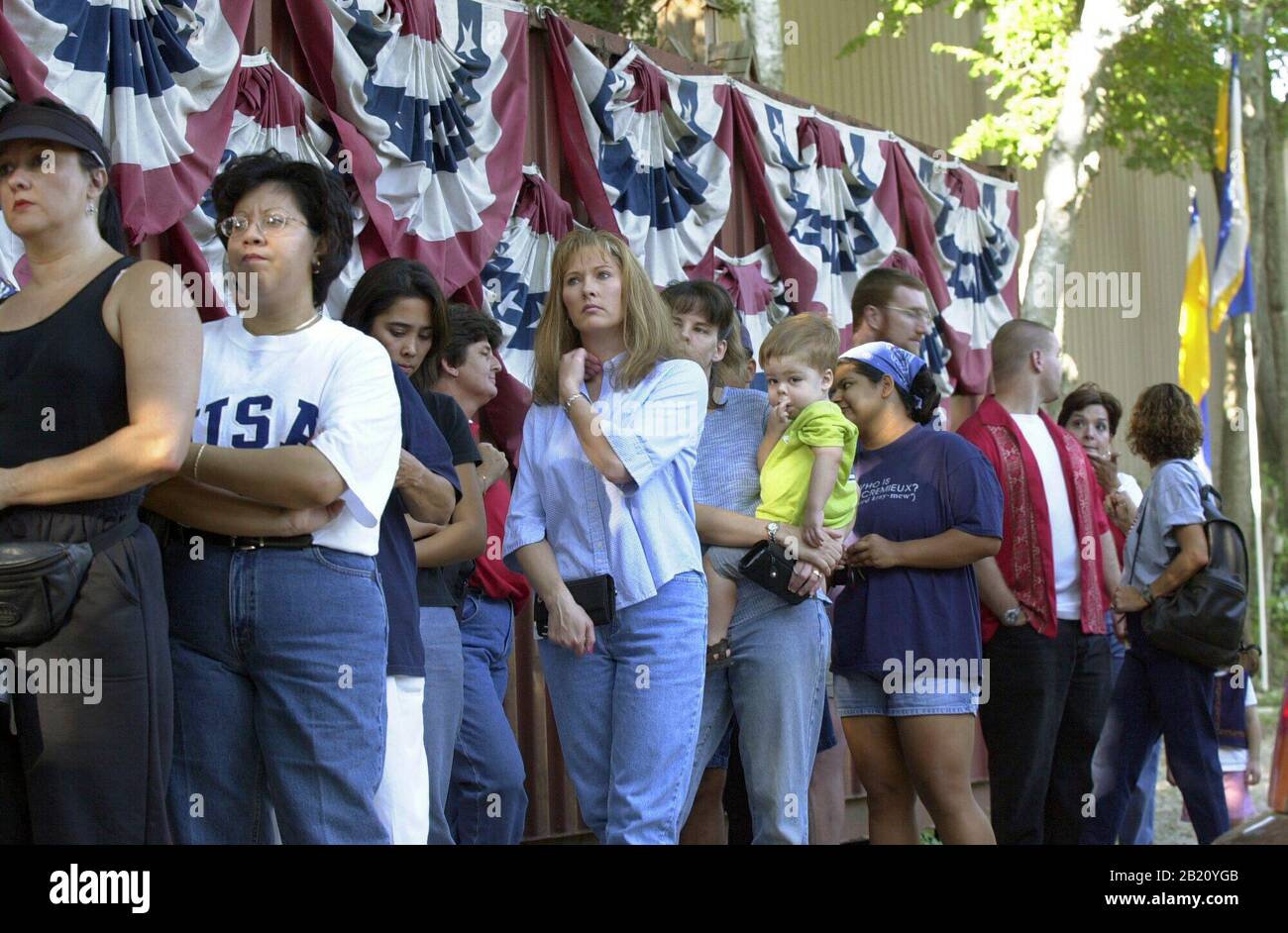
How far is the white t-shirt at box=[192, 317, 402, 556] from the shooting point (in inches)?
138

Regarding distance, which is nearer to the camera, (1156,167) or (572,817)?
(572,817)

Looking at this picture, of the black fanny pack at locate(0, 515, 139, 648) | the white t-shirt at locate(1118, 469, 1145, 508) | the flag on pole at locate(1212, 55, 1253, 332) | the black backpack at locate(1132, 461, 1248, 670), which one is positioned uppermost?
the flag on pole at locate(1212, 55, 1253, 332)

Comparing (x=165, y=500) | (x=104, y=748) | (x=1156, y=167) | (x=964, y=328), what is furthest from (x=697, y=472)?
(x=1156, y=167)

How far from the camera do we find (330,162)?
562 cm

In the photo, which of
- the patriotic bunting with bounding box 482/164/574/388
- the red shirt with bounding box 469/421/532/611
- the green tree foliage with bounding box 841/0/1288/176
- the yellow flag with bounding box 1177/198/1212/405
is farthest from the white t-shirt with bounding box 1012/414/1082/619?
the green tree foliage with bounding box 841/0/1288/176

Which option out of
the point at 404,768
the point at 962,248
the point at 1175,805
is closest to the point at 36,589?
the point at 404,768

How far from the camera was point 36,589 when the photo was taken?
3.01 meters

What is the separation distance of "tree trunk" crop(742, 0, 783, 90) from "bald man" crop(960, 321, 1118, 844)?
16.9ft

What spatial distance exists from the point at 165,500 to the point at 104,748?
560mm

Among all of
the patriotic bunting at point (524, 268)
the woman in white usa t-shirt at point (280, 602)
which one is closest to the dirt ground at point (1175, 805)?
the patriotic bunting at point (524, 268)

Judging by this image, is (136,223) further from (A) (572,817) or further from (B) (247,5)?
(A) (572,817)

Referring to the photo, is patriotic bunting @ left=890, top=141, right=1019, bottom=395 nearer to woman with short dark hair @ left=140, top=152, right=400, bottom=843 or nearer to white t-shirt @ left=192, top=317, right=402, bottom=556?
white t-shirt @ left=192, top=317, right=402, bottom=556

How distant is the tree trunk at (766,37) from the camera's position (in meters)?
11.3

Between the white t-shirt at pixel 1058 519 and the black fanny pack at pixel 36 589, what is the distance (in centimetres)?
408
